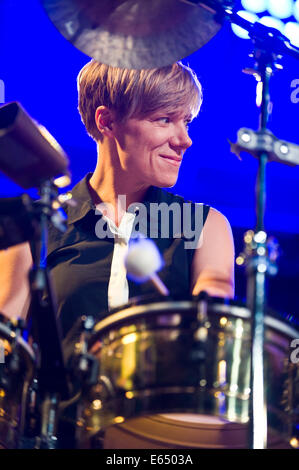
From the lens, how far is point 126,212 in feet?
7.18

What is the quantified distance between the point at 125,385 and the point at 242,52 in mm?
2006

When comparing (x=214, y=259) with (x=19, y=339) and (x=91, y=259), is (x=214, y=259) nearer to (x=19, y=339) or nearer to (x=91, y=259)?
(x=91, y=259)

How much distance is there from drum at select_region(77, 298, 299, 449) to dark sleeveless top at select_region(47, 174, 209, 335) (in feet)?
1.48

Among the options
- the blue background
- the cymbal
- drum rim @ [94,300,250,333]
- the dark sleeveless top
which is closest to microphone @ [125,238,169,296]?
drum rim @ [94,300,250,333]

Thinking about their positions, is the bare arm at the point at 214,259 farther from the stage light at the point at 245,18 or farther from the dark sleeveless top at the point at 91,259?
the stage light at the point at 245,18

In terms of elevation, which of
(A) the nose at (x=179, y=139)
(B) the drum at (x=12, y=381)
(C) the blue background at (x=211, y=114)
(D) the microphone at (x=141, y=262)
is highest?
(C) the blue background at (x=211, y=114)

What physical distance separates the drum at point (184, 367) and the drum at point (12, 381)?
0.14 meters

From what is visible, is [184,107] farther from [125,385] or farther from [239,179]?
[239,179]

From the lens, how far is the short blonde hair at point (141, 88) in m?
2.17

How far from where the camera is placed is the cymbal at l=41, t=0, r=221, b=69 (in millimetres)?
1748

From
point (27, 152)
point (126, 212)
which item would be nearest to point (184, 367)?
point (27, 152)

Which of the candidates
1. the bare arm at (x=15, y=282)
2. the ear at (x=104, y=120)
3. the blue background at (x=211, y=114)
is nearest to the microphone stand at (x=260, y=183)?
the ear at (x=104, y=120)

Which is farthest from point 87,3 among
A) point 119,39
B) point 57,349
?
point 57,349

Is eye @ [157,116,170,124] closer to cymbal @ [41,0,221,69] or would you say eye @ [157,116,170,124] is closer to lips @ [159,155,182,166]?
lips @ [159,155,182,166]
